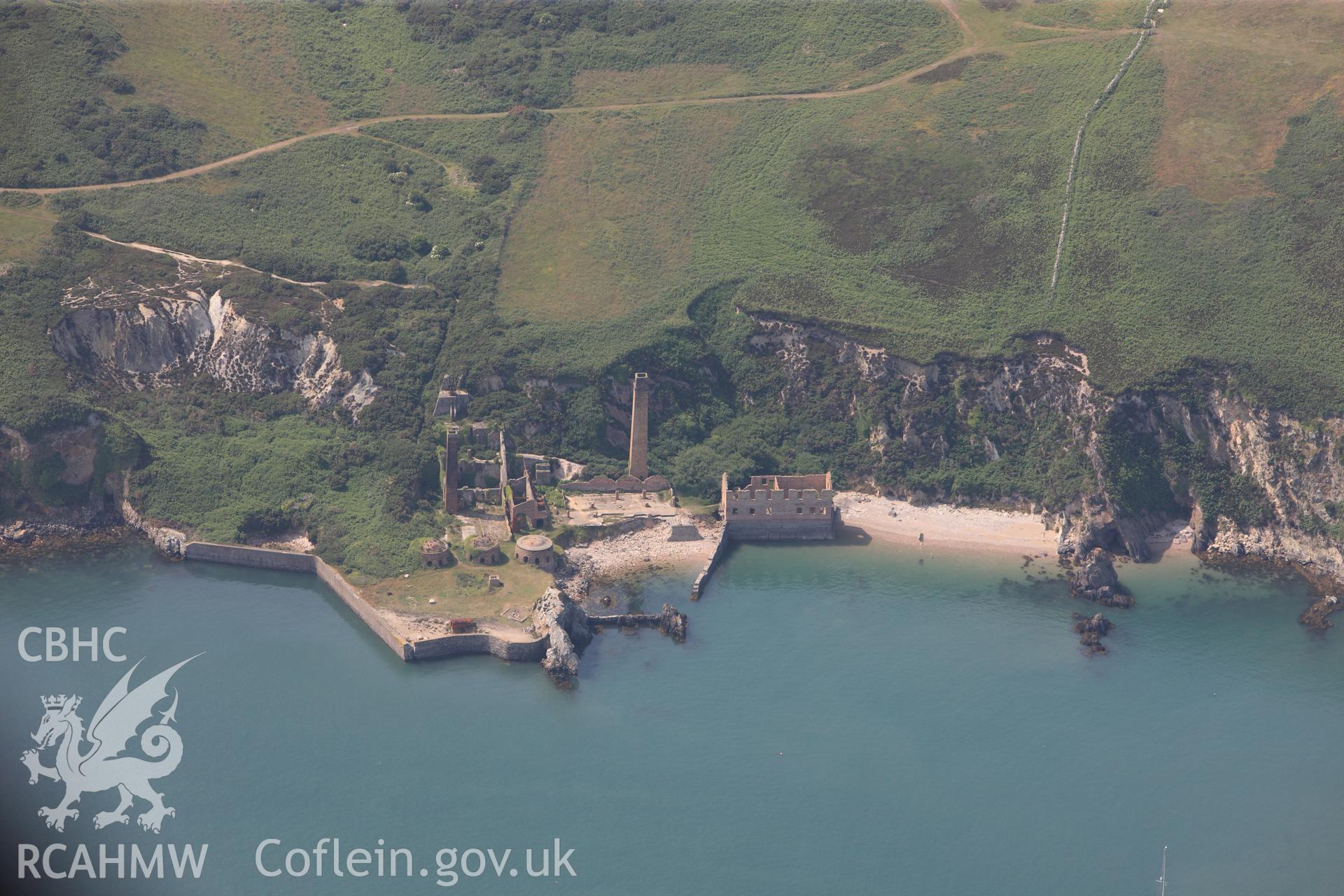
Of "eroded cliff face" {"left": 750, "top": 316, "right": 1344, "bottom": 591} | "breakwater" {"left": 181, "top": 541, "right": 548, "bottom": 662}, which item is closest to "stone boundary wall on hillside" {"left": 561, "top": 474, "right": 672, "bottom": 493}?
"eroded cliff face" {"left": 750, "top": 316, "right": 1344, "bottom": 591}

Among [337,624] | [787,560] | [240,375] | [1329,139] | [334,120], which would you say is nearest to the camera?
[337,624]

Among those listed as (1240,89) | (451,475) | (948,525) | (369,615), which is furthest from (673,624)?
(1240,89)

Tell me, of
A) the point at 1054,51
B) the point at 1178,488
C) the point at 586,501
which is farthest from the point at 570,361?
the point at 1054,51

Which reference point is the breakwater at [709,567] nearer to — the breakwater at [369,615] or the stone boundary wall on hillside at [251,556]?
the breakwater at [369,615]

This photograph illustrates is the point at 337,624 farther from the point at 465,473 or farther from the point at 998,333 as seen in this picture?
the point at 998,333

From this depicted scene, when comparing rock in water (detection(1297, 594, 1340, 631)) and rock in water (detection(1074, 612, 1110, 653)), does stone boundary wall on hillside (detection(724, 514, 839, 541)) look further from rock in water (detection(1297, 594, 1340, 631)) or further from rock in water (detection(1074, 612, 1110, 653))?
rock in water (detection(1297, 594, 1340, 631))

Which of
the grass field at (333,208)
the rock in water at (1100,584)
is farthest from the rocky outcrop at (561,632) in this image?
the grass field at (333,208)

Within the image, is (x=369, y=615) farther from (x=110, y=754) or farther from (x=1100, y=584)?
(x=1100, y=584)
